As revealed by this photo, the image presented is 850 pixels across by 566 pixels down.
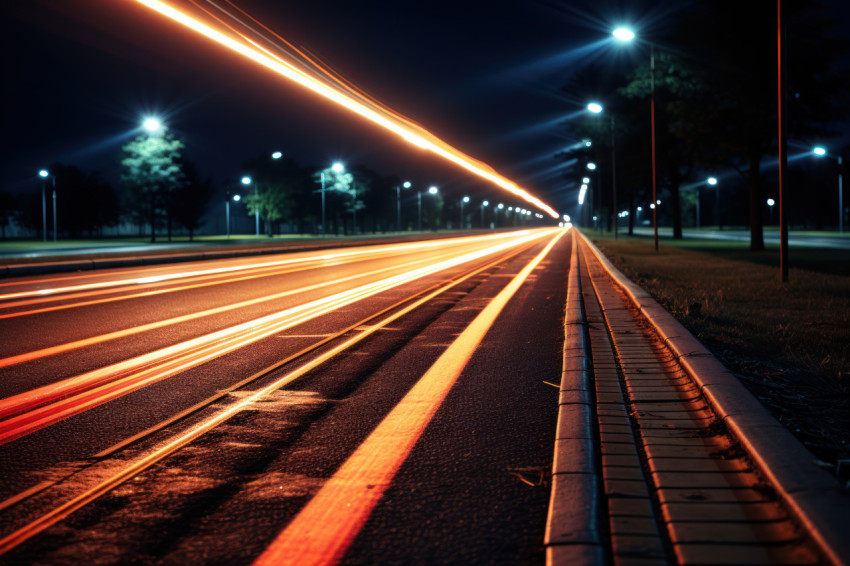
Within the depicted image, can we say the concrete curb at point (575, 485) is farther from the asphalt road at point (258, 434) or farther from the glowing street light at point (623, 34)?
the glowing street light at point (623, 34)

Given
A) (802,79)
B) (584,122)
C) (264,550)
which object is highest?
(584,122)

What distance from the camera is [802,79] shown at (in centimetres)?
2744

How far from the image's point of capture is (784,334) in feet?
25.7

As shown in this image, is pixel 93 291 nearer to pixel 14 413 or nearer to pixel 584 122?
pixel 14 413

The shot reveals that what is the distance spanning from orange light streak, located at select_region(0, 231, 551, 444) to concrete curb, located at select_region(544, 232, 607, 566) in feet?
10.9

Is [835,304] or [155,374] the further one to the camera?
[835,304]

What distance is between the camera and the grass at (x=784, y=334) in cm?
471

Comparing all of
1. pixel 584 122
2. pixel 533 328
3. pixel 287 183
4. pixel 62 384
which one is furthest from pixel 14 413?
pixel 287 183

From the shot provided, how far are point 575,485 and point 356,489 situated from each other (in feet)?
3.49

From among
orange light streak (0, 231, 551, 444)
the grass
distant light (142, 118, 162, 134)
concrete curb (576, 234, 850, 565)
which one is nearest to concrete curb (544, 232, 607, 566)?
concrete curb (576, 234, 850, 565)

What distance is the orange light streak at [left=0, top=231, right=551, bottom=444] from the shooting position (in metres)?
4.95

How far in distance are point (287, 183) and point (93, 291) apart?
80878 mm

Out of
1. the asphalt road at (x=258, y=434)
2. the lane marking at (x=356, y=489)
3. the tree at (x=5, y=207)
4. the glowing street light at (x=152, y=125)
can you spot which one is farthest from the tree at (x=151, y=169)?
the tree at (x=5, y=207)

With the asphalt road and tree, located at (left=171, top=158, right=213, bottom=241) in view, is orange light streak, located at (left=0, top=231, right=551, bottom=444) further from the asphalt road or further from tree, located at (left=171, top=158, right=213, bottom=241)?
tree, located at (left=171, top=158, right=213, bottom=241)
